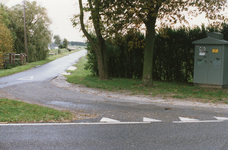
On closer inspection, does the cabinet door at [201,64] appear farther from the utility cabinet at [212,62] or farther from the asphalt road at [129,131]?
the asphalt road at [129,131]

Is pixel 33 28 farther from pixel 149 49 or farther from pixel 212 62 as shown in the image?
pixel 212 62

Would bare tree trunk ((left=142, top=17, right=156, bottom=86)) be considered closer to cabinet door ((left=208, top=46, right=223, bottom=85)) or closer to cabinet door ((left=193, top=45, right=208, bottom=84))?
cabinet door ((left=193, top=45, right=208, bottom=84))

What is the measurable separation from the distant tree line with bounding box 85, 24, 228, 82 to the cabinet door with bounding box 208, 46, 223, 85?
8.11ft

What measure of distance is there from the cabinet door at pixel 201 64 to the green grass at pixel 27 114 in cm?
849

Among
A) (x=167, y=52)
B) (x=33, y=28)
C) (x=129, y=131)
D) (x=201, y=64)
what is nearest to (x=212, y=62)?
(x=201, y=64)

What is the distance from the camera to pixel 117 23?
13.5 metres

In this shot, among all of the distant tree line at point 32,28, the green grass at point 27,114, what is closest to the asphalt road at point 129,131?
the green grass at point 27,114

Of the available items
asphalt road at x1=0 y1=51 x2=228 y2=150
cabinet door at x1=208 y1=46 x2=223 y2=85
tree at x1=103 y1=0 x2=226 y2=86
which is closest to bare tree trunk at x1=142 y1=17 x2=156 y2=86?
tree at x1=103 y1=0 x2=226 y2=86

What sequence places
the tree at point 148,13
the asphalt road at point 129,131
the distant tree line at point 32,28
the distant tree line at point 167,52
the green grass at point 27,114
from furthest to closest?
the distant tree line at point 32,28, the distant tree line at point 167,52, the tree at point 148,13, the green grass at point 27,114, the asphalt road at point 129,131

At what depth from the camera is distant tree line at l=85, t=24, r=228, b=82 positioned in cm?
1502

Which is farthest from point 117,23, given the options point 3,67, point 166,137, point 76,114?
point 3,67

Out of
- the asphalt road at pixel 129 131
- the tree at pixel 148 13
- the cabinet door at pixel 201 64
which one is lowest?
the asphalt road at pixel 129 131

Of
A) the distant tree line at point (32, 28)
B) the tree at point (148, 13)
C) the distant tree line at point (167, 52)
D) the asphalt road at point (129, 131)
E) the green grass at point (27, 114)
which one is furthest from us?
the distant tree line at point (32, 28)

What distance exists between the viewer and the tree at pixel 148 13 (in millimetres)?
12164
